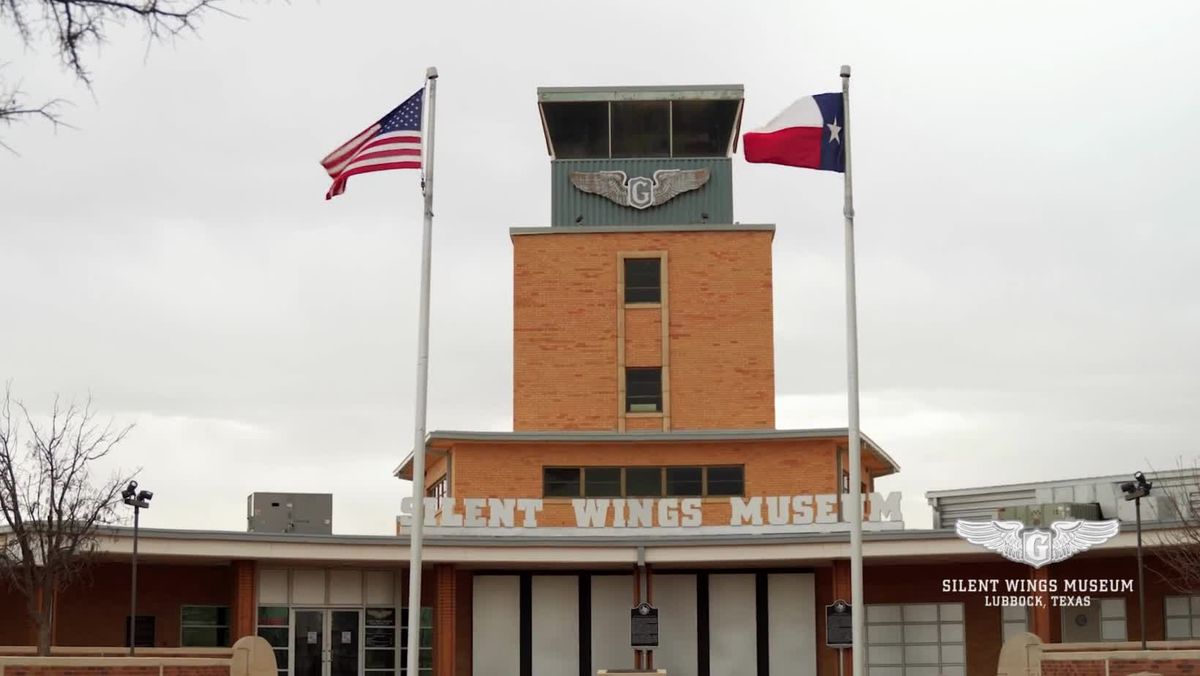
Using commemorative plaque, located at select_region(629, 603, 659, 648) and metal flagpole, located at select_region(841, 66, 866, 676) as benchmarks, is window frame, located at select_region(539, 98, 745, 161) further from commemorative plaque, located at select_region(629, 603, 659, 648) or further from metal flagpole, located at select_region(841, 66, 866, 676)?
metal flagpole, located at select_region(841, 66, 866, 676)

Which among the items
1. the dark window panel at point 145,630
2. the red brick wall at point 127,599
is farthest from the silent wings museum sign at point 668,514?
the dark window panel at point 145,630

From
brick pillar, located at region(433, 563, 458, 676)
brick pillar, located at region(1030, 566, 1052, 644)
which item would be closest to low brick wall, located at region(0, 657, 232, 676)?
Result: brick pillar, located at region(433, 563, 458, 676)

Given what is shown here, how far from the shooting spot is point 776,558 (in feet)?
135

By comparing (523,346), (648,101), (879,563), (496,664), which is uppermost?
(648,101)

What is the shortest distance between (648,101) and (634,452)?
1234 cm

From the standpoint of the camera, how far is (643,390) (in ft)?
167

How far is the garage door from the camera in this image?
1745 inches

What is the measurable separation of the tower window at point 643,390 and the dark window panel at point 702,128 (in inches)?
297

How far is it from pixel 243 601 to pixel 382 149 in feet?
54.0

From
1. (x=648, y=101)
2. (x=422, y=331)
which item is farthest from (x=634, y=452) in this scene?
(x=422, y=331)

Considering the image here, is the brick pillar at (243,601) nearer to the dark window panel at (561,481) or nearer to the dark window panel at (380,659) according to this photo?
the dark window panel at (380,659)

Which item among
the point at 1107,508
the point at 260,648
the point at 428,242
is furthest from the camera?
the point at 1107,508

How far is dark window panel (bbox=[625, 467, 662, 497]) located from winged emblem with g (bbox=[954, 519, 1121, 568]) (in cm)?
986

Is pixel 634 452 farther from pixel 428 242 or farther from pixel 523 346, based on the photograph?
pixel 428 242
